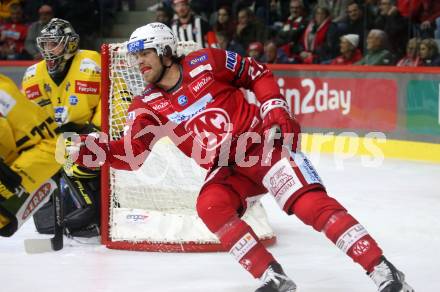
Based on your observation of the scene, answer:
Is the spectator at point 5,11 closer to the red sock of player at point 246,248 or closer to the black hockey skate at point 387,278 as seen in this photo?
the red sock of player at point 246,248

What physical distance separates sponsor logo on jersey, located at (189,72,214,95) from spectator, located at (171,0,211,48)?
248 inches

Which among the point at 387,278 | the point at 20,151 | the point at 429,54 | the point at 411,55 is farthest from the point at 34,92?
the point at 411,55

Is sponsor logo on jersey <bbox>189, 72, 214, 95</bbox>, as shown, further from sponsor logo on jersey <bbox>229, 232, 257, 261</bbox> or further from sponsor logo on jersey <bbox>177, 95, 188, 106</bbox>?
sponsor logo on jersey <bbox>229, 232, 257, 261</bbox>

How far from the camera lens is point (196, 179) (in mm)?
5676

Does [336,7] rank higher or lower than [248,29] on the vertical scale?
higher

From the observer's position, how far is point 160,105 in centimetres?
430

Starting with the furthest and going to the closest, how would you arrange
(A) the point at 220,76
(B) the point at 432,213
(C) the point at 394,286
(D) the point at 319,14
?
1. (D) the point at 319,14
2. (B) the point at 432,213
3. (A) the point at 220,76
4. (C) the point at 394,286

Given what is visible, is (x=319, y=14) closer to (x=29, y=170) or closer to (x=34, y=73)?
(x=34, y=73)

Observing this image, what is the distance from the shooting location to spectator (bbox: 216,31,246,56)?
10562 millimetres

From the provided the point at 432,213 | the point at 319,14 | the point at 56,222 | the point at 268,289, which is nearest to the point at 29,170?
the point at 56,222

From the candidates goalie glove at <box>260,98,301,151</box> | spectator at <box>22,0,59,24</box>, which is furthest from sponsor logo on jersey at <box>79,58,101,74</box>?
spectator at <box>22,0,59,24</box>

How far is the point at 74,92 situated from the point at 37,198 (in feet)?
3.77

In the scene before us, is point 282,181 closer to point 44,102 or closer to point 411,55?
point 44,102

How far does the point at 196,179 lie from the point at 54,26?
49.3 inches
